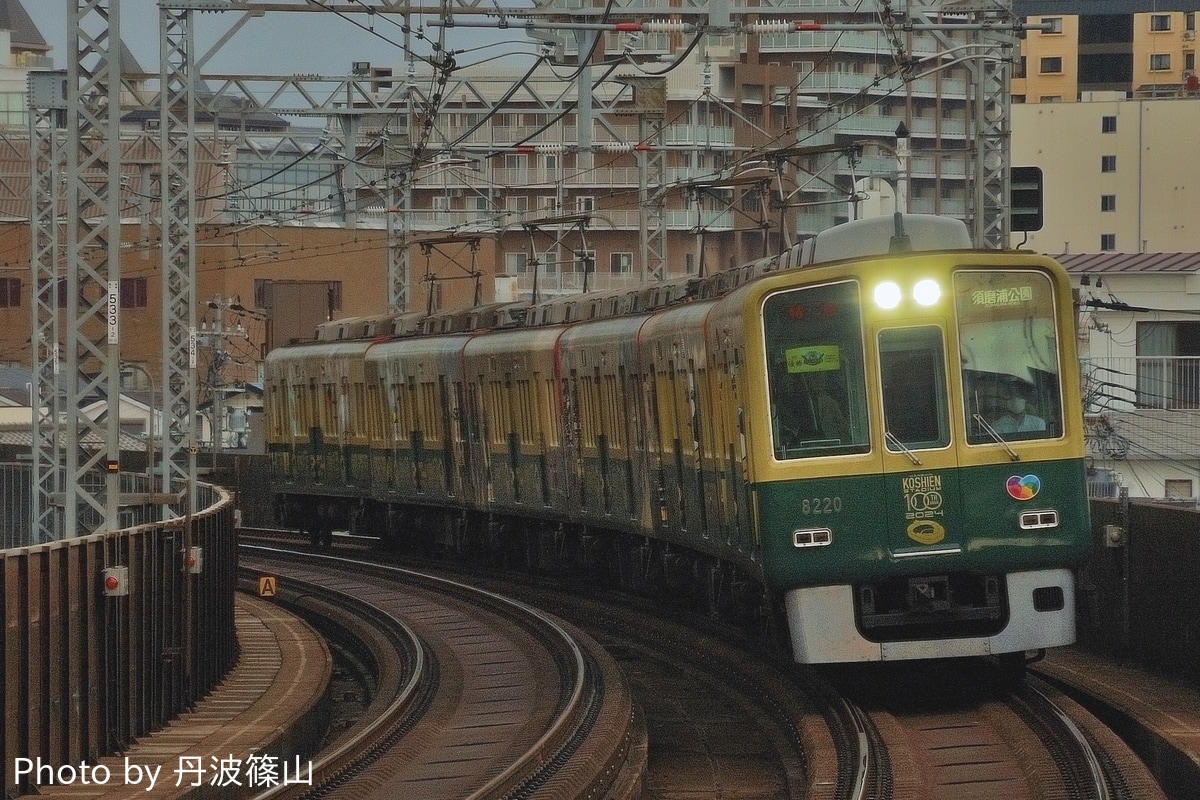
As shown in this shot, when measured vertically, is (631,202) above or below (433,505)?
above

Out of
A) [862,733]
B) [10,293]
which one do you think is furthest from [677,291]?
[10,293]

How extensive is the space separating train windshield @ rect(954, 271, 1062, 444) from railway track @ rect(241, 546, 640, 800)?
277cm

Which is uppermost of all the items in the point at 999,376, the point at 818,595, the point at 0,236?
the point at 0,236

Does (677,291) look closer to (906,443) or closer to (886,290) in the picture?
(886,290)

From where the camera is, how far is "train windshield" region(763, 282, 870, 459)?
40.3 ft

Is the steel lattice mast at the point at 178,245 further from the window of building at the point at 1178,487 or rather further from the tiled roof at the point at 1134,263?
the tiled roof at the point at 1134,263

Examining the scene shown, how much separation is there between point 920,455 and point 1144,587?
2555 millimetres

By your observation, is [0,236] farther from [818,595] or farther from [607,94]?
[818,595]

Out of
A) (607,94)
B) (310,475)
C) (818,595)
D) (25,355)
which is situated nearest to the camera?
(818,595)

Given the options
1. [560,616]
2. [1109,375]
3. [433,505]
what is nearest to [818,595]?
[560,616]

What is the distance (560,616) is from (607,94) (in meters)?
42.8

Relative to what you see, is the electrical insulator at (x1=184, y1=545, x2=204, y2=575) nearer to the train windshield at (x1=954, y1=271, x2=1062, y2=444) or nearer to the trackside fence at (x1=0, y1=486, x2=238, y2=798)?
the trackside fence at (x1=0, y1=486, x2=238, y2=798)

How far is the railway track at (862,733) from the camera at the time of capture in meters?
10.3

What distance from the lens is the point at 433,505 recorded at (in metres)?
26.5
